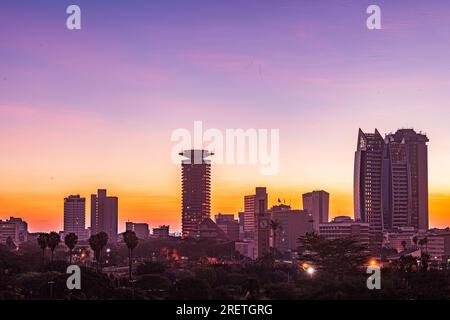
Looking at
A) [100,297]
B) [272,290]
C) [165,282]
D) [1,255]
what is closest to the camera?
[272,290]

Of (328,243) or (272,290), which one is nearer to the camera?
(272,290)

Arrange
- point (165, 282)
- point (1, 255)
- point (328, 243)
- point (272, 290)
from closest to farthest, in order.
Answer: point (272, 290) → point (165, 282) → point (328, 243) → point (1, 255)
